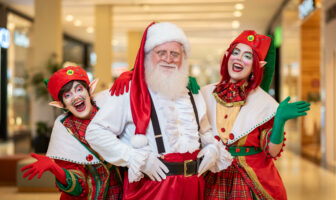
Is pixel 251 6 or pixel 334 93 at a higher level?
pixel 251 6

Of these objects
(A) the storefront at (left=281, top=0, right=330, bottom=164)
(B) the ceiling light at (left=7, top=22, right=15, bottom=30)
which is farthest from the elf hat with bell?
(B) the ceiling light at (left=7, top=22, right=15, bottom=30)

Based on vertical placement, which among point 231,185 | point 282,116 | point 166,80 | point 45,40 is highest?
point 45,40

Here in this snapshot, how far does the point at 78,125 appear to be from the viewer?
2861 mm

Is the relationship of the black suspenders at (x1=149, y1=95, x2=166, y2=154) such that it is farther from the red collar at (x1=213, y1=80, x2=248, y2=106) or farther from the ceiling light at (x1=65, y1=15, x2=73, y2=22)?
the ceiling light at (x1=65, y1=15, x2=73, y2=22)

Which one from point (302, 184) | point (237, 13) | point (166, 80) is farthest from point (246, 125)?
point (237, 13)

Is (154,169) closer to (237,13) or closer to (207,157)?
(207,157)

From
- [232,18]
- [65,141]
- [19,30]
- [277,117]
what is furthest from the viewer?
[232,18]

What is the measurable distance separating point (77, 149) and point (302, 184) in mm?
4940

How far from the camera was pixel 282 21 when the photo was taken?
13289 mm

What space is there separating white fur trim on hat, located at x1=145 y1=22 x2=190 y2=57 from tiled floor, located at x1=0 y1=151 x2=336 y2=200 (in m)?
3.94

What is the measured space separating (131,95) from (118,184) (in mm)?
719

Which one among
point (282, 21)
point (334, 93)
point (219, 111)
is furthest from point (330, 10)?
point (219, 111)

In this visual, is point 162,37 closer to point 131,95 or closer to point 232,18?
point 131,95

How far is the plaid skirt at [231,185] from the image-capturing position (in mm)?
2762
